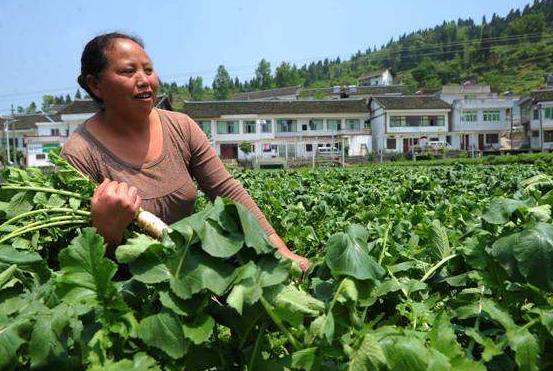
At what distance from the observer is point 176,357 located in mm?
1154

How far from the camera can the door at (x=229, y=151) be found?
6125 cm

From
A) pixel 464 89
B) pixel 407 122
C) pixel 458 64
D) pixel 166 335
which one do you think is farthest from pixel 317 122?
pixel 458 64

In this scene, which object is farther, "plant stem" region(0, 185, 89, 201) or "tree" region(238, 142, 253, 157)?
"tree" region(238, 142, 253, 157)

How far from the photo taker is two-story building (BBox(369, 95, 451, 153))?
59.6 metres

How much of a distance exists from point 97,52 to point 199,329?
152 centimetres

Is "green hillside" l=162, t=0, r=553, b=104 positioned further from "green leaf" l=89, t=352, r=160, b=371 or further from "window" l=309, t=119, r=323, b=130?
"green leaf" l=89, t=352, r=160, b=371

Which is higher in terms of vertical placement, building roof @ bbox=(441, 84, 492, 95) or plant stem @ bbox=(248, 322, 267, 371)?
building roof @ bbox=(441, 84, 492, 95)

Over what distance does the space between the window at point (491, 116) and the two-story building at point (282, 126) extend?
12875mm

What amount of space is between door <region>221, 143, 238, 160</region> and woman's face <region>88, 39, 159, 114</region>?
59.0m

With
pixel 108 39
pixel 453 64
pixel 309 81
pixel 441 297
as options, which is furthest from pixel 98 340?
pixel 309 81

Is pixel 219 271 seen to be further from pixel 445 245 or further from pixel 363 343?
pixel 445 245

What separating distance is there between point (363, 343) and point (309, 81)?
542ft

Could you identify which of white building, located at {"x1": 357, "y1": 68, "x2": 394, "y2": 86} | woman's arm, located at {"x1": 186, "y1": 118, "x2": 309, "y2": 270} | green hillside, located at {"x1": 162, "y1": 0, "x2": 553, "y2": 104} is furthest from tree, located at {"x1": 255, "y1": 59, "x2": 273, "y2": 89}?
woman's arm, located at {"x1": 186, "y1": 118, "x2": 309, "y2": 270}

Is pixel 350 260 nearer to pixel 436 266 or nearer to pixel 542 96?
pixel 436 266
